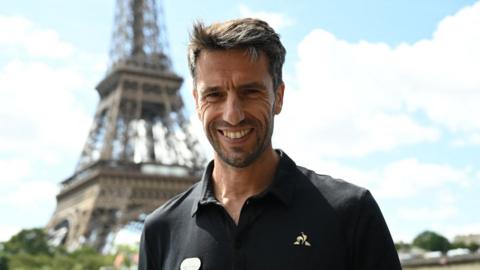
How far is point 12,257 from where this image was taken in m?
65.9

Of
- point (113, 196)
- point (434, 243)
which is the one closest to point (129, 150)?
point (113, 196)

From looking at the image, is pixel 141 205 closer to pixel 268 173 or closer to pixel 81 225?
pixel 81 225

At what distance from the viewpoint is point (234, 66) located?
329cm

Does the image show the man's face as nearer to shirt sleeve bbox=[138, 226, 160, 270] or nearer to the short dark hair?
the short dark hair

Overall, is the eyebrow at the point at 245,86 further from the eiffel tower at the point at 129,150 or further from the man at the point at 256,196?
the eiffel tower at the point at 129,150

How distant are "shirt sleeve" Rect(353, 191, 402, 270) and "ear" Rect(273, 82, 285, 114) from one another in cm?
62

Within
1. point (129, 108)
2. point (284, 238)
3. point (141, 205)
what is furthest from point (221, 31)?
point (129, 108)

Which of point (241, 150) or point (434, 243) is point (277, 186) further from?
point (434, 243)

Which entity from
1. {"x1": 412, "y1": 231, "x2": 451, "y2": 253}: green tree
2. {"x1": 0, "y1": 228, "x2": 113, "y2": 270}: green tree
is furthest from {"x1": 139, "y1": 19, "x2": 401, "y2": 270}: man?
{"x1": 412, "y1": 231, "x2": 451, "y2": 253}: green tree

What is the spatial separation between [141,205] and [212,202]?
60683 millimetres

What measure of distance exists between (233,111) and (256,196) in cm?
42

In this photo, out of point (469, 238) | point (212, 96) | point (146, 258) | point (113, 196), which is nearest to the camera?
point (212, 96)

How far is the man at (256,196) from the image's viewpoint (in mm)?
3184

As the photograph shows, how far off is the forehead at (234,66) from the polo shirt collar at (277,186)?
0.48 metres
